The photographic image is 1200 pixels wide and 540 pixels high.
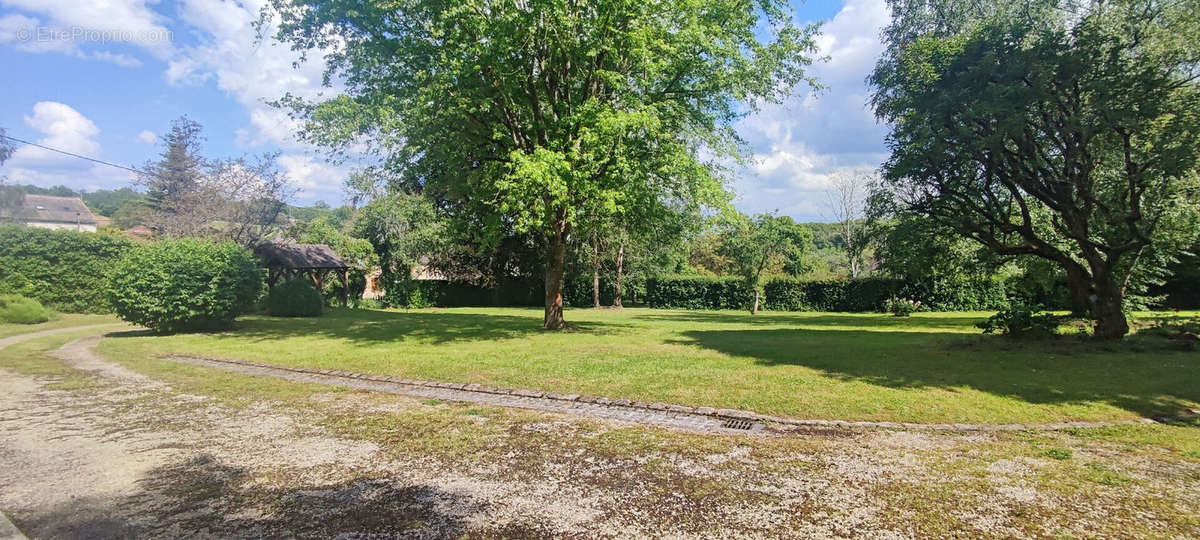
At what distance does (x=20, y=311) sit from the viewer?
18.5 m

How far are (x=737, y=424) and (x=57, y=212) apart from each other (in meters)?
79.1

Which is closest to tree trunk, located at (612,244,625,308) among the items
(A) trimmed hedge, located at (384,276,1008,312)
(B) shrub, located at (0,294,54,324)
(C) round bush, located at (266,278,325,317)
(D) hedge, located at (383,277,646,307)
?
(D) hedge, located at (383,277,646,307)

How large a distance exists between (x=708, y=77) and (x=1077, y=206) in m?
8.84

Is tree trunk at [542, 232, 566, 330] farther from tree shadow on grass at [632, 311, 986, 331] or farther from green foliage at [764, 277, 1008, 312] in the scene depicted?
green foliage at [764, 277, 1008, 312]

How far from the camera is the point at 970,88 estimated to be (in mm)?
11555

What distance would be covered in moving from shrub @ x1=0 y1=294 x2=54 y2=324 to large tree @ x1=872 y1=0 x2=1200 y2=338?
87.0ft

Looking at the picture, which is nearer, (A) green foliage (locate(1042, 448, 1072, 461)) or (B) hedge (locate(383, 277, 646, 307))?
(A) green foliage (locate(1042, 448, 1072, 461))

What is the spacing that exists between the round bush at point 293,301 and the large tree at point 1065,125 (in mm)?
21664

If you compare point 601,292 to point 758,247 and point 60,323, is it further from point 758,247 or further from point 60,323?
point 60,323

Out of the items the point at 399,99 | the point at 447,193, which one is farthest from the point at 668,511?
the point at 447,193

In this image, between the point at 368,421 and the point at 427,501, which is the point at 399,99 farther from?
the point at 427,501

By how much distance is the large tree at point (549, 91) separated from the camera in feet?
43.0

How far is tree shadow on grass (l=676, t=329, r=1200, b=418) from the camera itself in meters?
7.37

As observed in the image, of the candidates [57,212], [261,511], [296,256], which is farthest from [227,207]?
[57,212]
